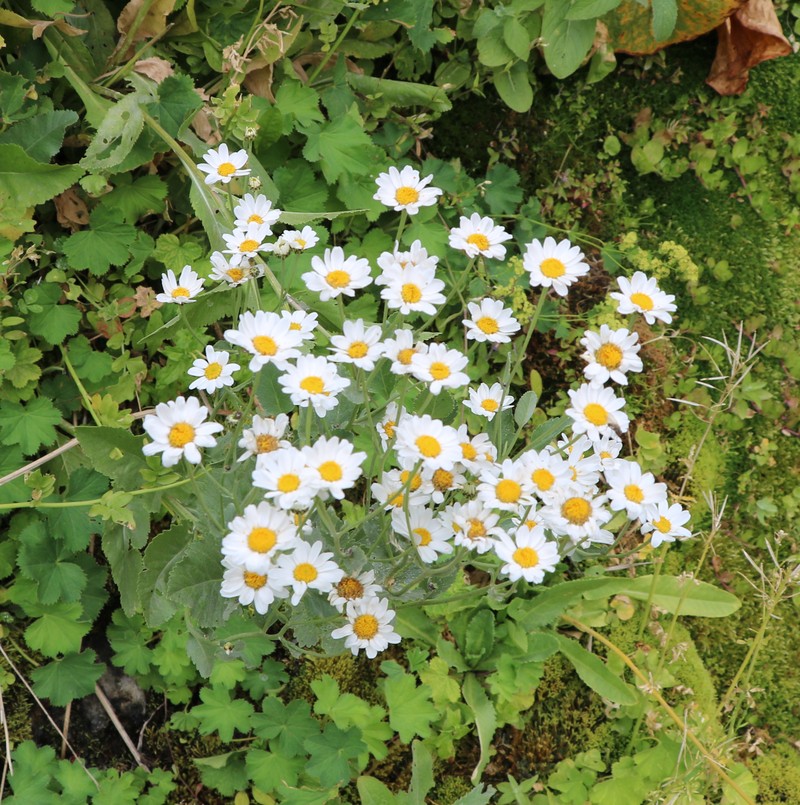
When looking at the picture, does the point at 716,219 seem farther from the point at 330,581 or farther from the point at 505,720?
the point at 330,581

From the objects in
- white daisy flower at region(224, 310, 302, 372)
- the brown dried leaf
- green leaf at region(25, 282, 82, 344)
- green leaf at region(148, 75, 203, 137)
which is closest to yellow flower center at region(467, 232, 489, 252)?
white daisy flower at region(224, 310, 302, 372)

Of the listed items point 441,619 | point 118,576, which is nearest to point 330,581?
point 118,576

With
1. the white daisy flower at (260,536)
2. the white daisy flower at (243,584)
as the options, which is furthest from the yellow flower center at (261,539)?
the white daisy flower at (243,584)

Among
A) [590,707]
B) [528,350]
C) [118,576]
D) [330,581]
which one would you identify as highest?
[330,581]

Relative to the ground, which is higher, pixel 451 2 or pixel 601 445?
pixel 451 2

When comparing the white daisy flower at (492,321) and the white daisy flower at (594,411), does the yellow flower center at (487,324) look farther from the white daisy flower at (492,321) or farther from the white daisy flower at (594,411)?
the white daisy flower at (594,411)

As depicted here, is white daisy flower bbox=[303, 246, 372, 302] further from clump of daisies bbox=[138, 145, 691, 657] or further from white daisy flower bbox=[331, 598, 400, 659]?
white daisy flower bbox=[331, 598, 400, 659]

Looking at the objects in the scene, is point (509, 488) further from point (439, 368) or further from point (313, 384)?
point (313, 384)
